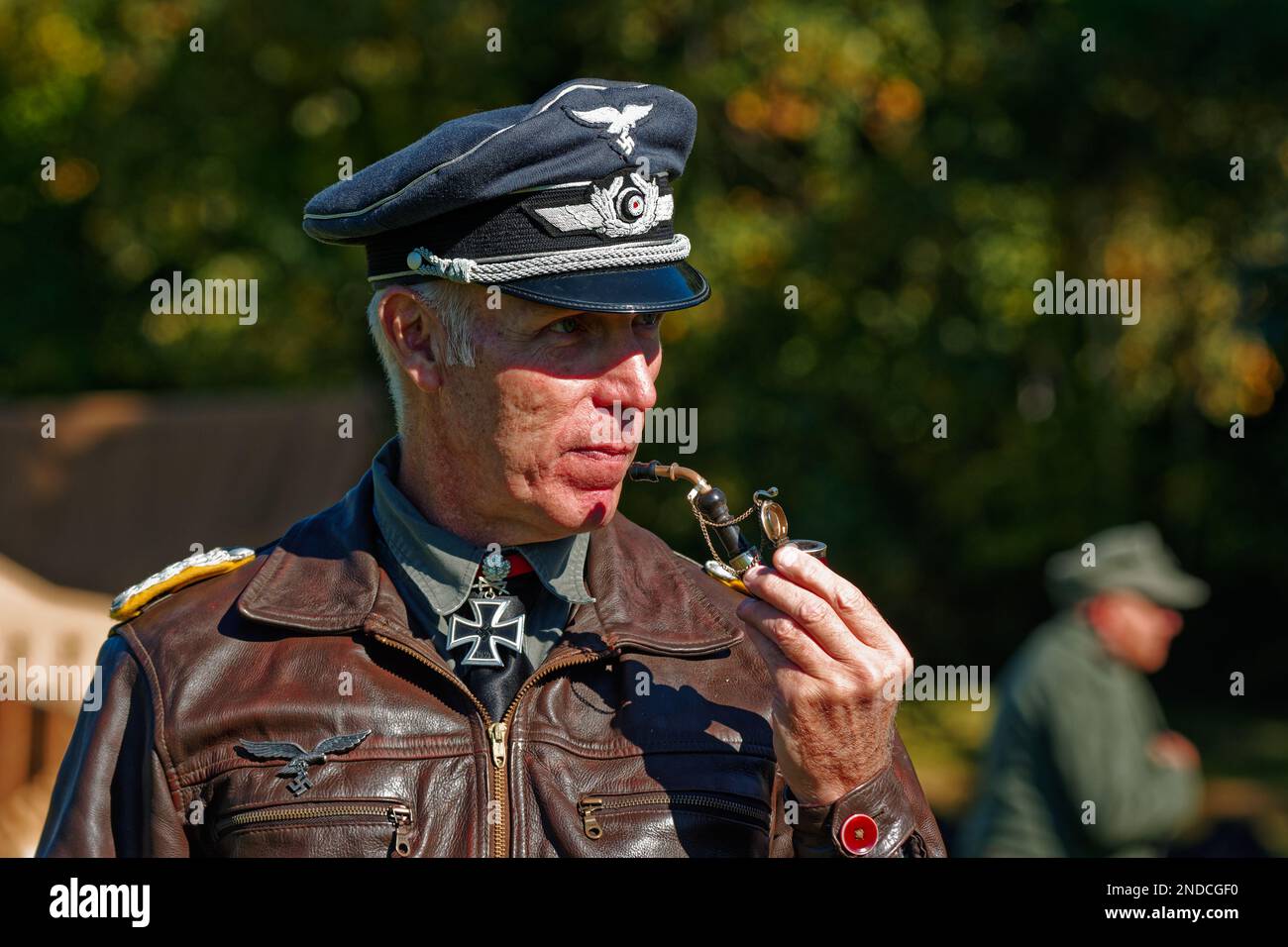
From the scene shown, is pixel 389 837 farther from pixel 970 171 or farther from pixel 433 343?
pixel 970 171

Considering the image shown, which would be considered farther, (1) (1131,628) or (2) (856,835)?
(1) (1131,628)

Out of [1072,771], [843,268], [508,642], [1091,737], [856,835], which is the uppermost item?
[843,268]

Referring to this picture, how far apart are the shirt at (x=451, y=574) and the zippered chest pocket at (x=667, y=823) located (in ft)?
0.81

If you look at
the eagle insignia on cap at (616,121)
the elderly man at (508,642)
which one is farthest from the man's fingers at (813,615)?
A: the eagle insignia on cap at (616,121)

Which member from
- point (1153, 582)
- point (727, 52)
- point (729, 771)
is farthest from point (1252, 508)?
point (729, 771)

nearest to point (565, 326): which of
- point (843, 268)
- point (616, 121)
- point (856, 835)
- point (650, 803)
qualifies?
point (616, 121)

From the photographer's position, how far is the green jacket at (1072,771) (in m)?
5.10

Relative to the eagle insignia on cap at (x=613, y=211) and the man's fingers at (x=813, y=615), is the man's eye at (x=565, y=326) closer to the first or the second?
the eagle insignia on cap at (x=613, y=211)

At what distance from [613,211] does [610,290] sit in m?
0.15

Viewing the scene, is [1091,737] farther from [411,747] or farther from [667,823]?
[411,747]

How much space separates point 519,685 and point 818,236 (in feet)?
27.0

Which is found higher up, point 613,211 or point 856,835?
point 613,211

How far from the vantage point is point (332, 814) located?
7.33 feet

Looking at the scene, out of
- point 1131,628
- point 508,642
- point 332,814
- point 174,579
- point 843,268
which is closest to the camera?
point 332,814
